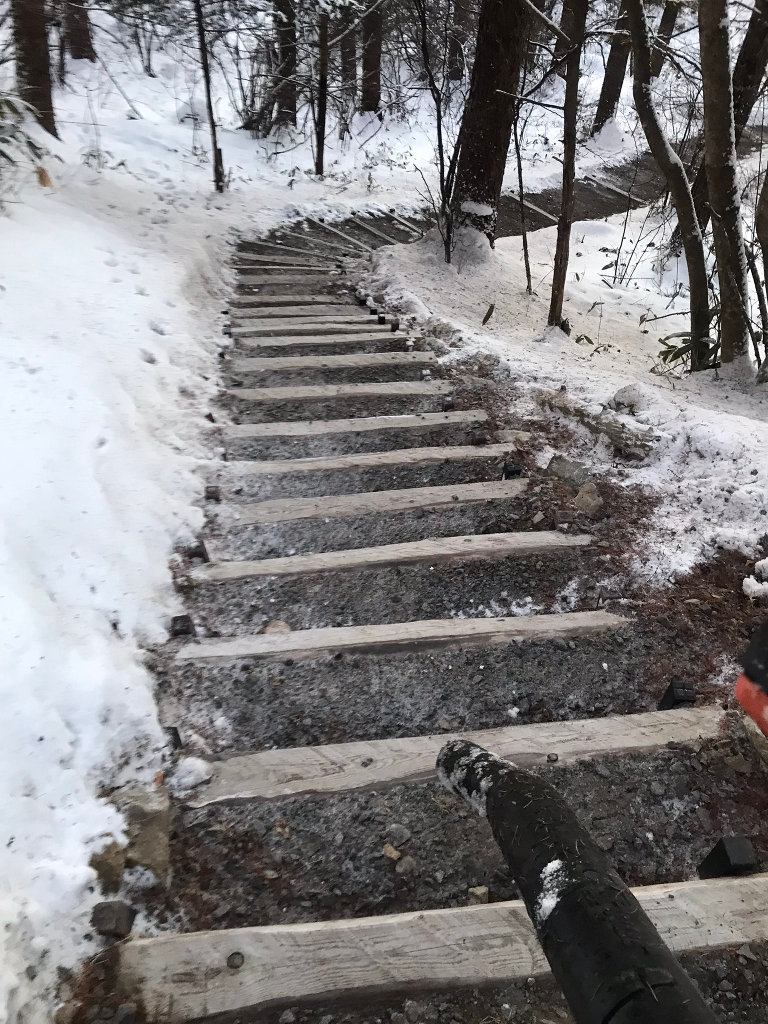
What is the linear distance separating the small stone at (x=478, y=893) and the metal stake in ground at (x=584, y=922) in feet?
2.06

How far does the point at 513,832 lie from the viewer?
128 centimetres

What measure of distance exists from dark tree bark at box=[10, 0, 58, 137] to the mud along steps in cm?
539

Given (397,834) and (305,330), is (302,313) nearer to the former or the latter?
(305,330)

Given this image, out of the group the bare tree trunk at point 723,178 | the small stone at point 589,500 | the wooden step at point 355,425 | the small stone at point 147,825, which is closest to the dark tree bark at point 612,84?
the bare tree trunk at point 723,178

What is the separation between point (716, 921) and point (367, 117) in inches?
622

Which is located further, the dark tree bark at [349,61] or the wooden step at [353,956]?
the dark tree bark at [349,61]

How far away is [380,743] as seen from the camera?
85.5 inches

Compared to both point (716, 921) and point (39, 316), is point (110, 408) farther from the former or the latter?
point (716, 921)

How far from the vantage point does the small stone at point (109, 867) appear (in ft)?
5.74

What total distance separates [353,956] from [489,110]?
7588mm

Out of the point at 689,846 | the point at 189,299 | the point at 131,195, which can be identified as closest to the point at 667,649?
the point at 689,846

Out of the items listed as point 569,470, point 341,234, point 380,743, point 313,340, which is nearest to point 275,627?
point 380,743

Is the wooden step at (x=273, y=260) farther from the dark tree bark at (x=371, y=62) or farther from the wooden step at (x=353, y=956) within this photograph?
the dark tree bark at (x=371, y=62)

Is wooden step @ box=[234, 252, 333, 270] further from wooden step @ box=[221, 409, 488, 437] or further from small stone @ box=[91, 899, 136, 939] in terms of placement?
small stone @ box=[91, 899, 136, 939]
